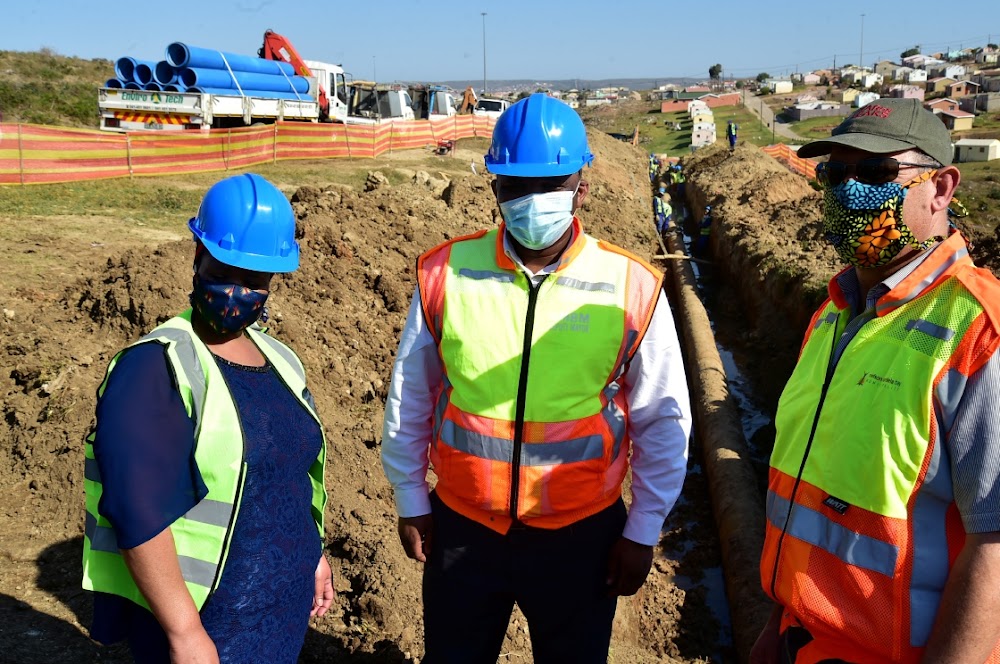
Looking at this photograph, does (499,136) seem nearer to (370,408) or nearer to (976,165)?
(370,408)

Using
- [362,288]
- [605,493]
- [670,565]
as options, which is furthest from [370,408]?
[605,493]

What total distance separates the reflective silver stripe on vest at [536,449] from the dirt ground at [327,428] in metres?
1.93

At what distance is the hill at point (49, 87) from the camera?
24.1 meters

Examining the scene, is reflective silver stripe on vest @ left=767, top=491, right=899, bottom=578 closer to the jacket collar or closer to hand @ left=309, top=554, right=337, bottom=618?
the jacket collar

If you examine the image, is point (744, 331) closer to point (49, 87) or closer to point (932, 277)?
point (932, 277)

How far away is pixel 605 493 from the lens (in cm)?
251

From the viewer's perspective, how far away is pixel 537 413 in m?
2.36

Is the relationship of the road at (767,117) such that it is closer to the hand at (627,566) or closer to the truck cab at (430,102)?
the truck cab at (430,102)

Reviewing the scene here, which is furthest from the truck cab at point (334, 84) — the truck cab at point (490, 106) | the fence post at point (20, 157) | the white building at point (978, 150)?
the white building at point (978, 150)

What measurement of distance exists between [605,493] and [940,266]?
1.18m

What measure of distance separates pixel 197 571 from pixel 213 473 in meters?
0.27

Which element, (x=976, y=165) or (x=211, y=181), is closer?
(x=211, y=181)

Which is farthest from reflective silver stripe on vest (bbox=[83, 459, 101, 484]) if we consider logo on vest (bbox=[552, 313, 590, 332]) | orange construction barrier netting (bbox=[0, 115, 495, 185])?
orange construction barrier netting (bbox=[0, 115, 495, 185])

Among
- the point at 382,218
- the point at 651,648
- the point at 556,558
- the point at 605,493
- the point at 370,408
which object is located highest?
the point at 382,218
